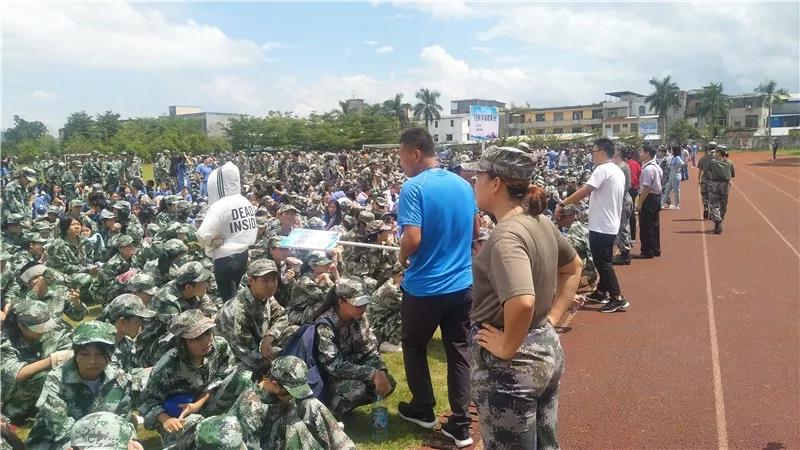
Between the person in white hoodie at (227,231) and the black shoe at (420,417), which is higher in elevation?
the person in white hoodie at (227,231)

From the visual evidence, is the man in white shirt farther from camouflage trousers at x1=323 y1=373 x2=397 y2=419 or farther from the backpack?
the backpack

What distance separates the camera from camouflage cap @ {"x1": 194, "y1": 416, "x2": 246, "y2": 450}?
279 centimetres

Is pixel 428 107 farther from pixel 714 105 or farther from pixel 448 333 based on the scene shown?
pixel 448 333

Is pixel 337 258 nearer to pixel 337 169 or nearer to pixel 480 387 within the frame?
pixel 480 387

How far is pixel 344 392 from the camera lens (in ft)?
12.9

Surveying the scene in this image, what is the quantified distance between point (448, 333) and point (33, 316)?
9.55 feet

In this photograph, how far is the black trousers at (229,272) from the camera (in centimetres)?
496

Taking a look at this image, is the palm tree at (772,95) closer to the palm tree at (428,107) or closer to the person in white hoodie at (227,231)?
the palm tree at (428,107)

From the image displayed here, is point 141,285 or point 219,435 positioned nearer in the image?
point 219,435

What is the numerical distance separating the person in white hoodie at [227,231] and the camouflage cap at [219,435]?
7.32 feet

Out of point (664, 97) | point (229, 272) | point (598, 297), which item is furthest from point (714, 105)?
point (229, 272)

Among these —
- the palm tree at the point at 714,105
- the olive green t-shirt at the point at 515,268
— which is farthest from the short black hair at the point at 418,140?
the palm tree at the point at 714,105

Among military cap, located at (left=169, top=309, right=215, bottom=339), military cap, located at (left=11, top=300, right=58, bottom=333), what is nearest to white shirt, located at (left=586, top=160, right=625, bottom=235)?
military cap, located at (left=169, top=309, right=215, bottom=339)

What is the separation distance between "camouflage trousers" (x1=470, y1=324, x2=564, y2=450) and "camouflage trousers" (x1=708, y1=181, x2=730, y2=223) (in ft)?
34.9
